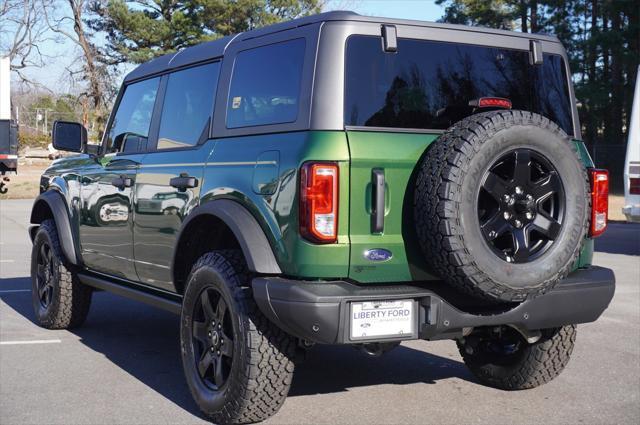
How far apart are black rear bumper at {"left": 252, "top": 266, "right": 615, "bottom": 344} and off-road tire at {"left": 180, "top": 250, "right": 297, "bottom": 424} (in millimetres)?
179

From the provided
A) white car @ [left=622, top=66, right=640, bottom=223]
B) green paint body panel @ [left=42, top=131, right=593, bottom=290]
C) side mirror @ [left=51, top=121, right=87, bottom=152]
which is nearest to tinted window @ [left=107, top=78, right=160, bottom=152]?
side mirror @ [left=51, top=121, right=87, bottom=152]

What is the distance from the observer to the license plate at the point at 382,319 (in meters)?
4.11

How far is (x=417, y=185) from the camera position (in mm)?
4184

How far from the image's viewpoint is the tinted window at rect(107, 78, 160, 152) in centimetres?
598

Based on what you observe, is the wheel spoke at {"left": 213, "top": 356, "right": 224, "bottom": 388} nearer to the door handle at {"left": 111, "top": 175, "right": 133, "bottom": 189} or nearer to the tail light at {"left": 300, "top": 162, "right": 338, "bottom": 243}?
the tail light at {"left": 300, "top": 162, "right": 338, "bottom": 243}

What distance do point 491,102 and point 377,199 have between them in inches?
34.0

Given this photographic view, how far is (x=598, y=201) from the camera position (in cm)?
491

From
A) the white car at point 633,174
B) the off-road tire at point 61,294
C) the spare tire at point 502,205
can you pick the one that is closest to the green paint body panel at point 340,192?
the spare tire at point 502,205

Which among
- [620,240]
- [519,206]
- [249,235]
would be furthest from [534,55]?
[620,240]

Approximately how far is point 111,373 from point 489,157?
9.92 feet

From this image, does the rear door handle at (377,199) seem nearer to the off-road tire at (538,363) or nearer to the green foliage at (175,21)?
the off-road tire at (538,363)

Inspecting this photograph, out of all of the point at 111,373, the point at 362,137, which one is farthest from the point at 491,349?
the point at 111,373

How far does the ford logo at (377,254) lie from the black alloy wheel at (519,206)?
47 centimetres

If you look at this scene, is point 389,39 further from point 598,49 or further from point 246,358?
point 598,49
